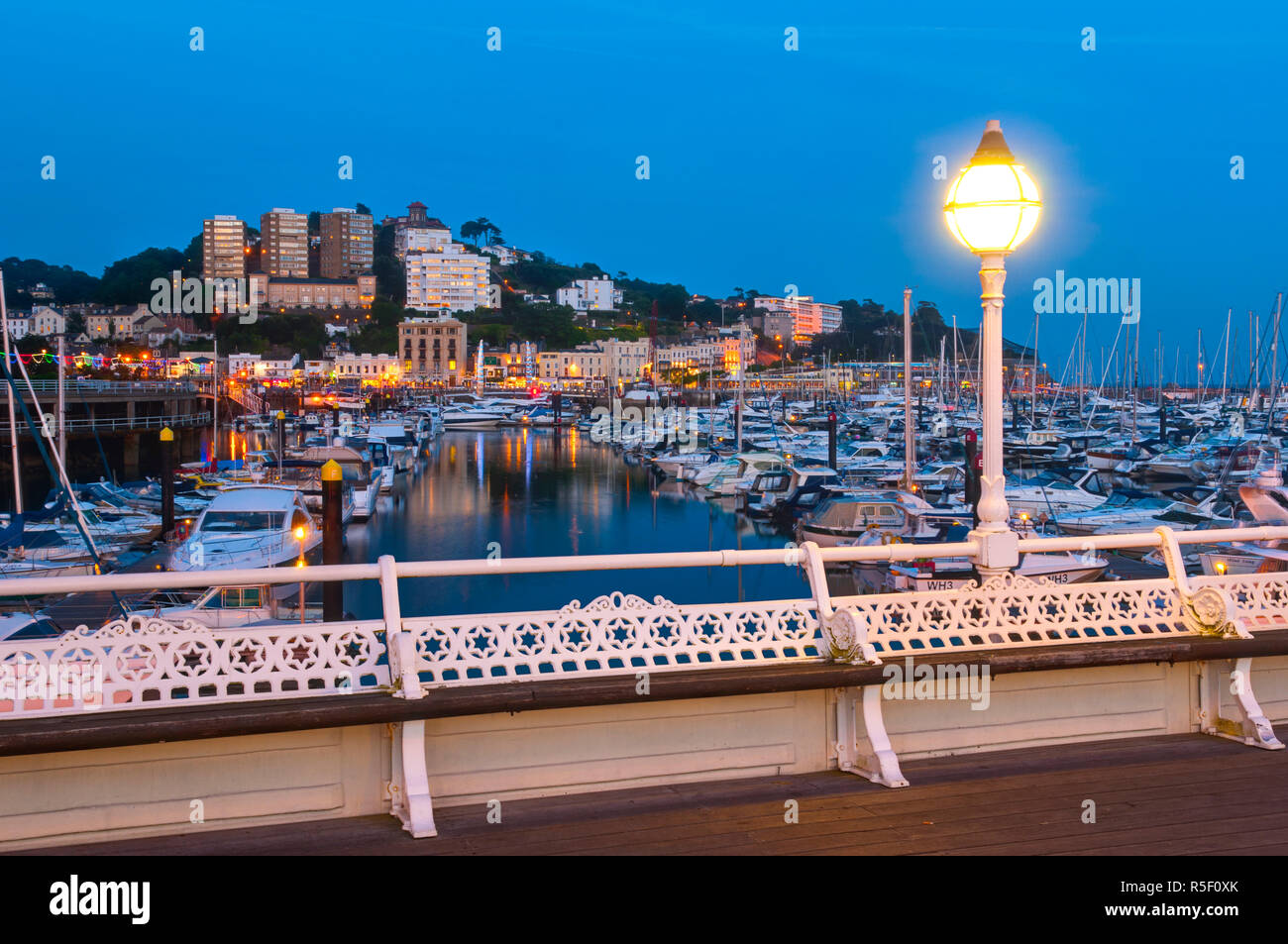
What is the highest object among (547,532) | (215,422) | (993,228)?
(215,422)

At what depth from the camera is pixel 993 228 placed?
21.4ft

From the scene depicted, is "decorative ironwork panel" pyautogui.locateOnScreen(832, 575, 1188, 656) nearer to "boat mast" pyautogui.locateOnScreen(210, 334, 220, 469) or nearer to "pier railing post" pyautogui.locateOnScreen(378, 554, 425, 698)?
"pier railing post" pyautogui.locateOnScreen(378, 554, 425, 698)

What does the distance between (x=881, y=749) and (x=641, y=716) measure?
1.19 m

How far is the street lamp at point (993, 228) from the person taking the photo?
646 cm

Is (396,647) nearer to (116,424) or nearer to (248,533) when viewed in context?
(248,533)

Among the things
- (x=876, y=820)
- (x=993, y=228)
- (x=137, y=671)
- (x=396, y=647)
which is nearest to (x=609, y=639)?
(x=396, y=647)

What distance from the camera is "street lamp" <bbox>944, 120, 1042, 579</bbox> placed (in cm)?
646

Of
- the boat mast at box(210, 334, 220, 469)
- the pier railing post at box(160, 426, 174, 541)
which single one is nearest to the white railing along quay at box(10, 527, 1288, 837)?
the pier railing post at box(160, 426, 174, 541)

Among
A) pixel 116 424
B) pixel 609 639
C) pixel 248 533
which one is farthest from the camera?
pixel 116 424

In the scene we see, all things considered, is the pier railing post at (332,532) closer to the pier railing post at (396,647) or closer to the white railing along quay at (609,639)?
the white railing along quay at (609,639)

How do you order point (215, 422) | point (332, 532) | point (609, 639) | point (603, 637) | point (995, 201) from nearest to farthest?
point (603, 637) → point (609, 639) → point (995, 201) → point (332, 532) → point (215, 422)

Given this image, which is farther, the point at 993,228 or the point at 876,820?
the point at 993,228

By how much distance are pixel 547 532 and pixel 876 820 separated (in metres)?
40.8

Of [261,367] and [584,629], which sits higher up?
[261,367]
